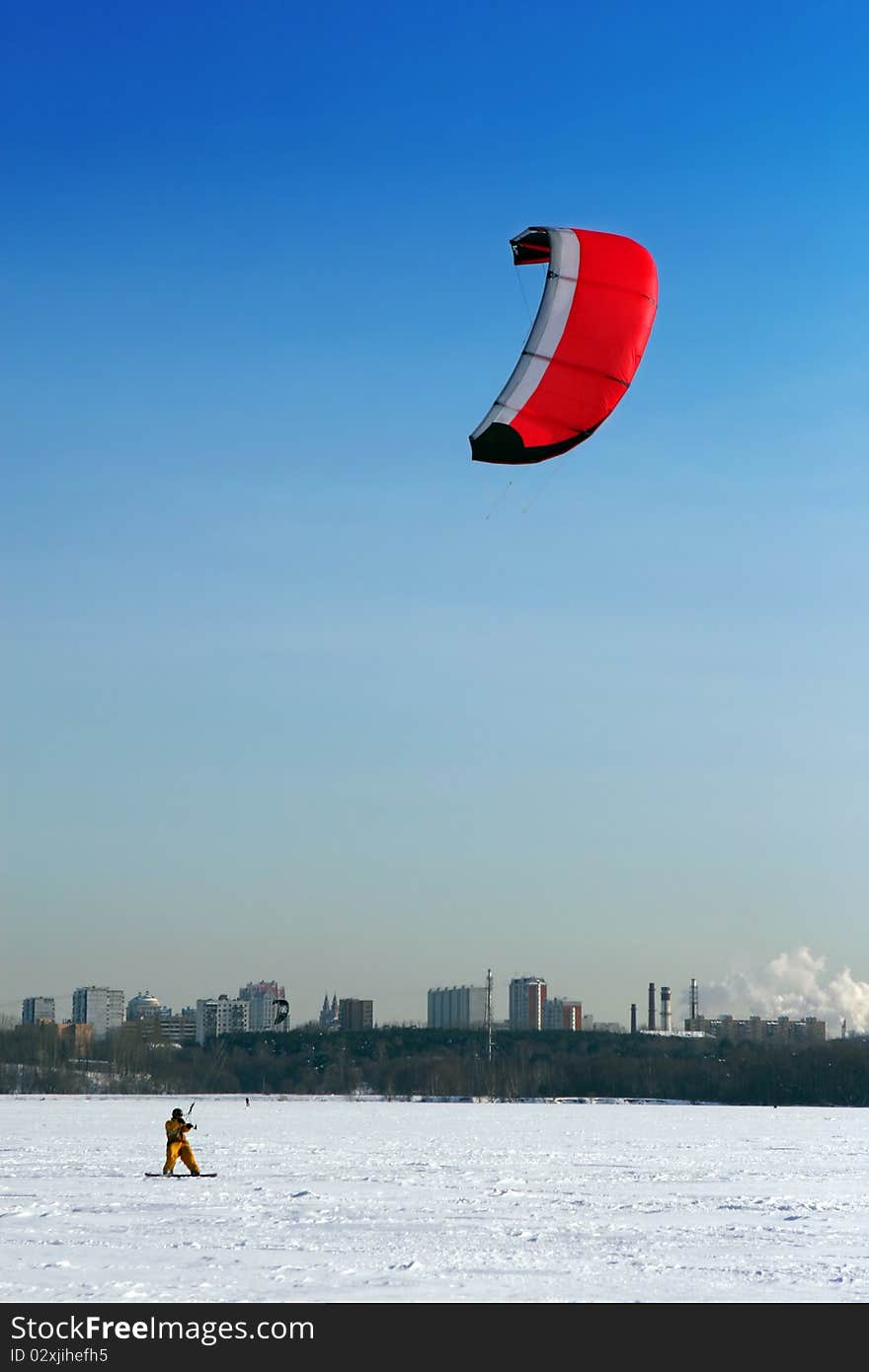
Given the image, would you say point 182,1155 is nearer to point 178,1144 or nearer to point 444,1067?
point 178,1144

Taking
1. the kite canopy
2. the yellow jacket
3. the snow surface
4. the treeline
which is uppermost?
the kite canopy

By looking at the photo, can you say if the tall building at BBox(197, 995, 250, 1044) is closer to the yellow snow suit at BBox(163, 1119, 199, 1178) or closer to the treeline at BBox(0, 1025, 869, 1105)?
the treeline at BBox(0, 1025, 869, 1105)

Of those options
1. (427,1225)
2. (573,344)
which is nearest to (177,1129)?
(427,1225)

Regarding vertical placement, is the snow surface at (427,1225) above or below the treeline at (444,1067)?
above

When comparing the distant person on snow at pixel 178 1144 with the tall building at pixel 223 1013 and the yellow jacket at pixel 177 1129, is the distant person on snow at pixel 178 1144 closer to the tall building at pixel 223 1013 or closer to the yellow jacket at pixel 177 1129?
the yellow jacket at pixel 177 1129

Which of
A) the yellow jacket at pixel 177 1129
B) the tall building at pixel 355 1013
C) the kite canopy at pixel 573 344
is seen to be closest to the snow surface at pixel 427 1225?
the yellow jacket at pixel 177 1129

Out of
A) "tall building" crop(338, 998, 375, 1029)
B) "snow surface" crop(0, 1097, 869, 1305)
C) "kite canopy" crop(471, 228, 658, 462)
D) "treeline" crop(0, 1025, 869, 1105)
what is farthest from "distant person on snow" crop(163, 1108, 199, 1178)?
"tall building" crop(338, 998, 375, 1029)
